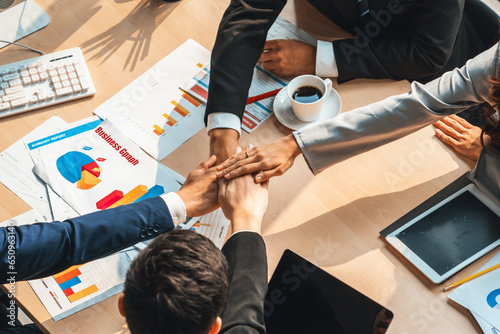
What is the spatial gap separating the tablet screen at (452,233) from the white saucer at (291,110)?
0.39m

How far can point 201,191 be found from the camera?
125cm

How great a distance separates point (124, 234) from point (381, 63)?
88 cm

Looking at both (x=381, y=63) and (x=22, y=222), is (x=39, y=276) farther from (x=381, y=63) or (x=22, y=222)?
(x=381, y=63)

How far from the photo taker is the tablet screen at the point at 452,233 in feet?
3.81

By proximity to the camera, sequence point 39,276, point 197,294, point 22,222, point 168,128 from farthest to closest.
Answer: point 168,128 < point 22,222 < point 39,276 < point 197,294

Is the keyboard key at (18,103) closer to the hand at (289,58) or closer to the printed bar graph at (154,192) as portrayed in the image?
the printed bar graph at (154,192)

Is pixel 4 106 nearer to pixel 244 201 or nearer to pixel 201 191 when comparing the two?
pixel 201 191

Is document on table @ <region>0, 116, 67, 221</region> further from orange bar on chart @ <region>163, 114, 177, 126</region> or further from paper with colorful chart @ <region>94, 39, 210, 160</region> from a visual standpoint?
orange bar on chart @ <region>163, 114, 177, 126</region>

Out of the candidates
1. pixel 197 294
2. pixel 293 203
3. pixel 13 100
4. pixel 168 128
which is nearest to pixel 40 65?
pixel 13 100

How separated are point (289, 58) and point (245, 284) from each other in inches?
28.2

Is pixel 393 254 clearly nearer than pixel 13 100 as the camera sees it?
Yes

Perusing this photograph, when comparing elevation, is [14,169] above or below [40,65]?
below

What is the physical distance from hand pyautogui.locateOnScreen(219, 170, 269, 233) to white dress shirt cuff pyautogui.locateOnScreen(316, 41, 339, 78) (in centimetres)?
40

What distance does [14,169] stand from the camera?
1.32 meters
